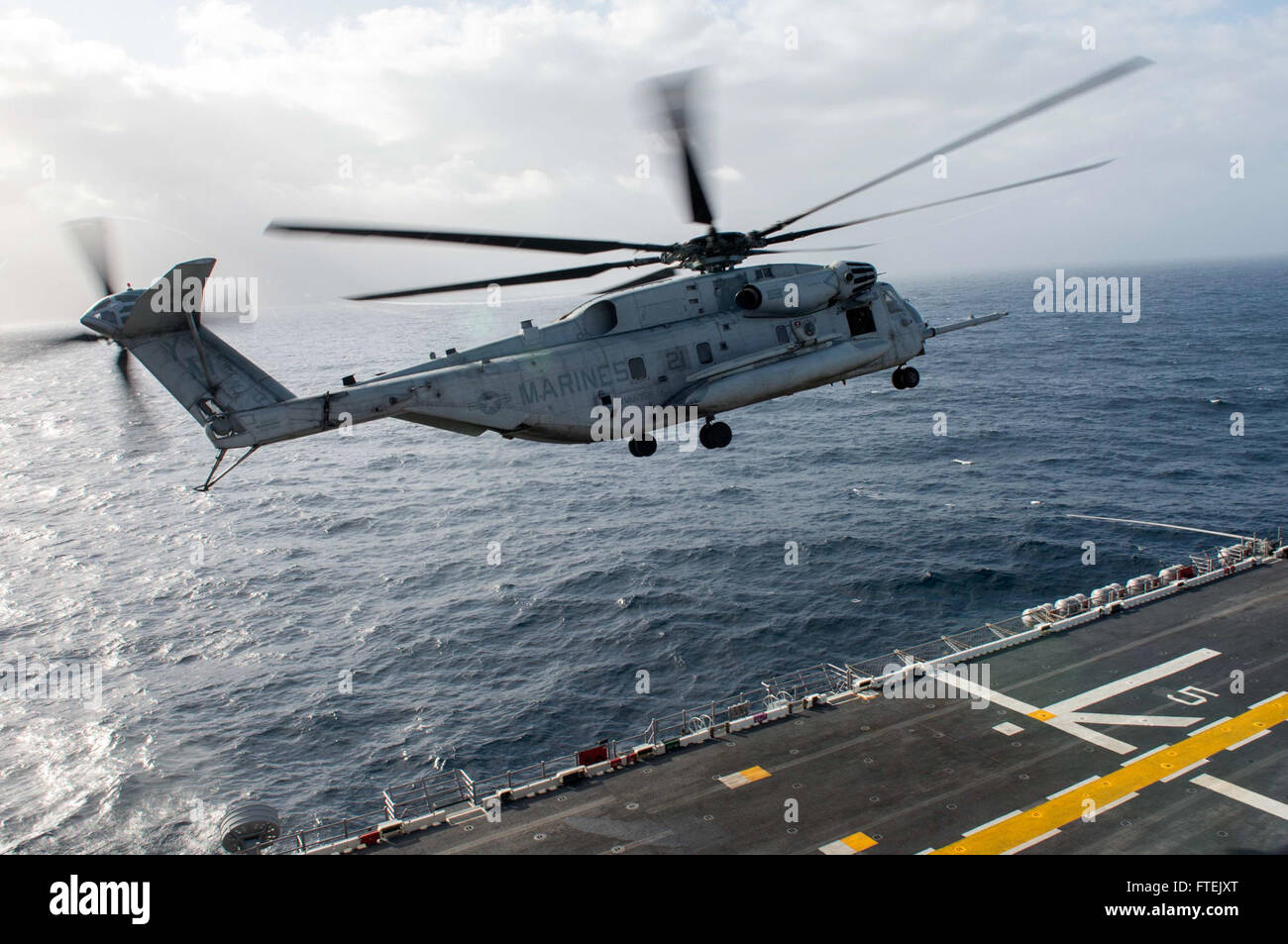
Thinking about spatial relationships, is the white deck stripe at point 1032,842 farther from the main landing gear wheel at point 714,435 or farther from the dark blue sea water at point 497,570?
the dark blue sea water at point 497,570

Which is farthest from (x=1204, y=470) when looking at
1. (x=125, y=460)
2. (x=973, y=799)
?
(x=125, y=460)

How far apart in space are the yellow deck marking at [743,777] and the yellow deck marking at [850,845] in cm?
463

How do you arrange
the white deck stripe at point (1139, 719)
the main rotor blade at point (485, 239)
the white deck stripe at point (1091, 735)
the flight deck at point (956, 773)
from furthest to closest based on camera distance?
1. the white deck stripe at point (1139, 719)
2. the white deck stripe at point (1091, 735)
3. the flight deck at point (956, 773)
4. the main rotor blade at point (485, 239)

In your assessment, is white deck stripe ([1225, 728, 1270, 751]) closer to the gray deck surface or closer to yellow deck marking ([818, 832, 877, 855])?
the gray deck surface

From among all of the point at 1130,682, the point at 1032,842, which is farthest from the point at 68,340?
the point at 1130,682

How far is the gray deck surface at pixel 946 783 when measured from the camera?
2836cm

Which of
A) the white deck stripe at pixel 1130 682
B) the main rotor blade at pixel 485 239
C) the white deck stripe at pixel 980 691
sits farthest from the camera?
the white deck stripe at pixel 980 691

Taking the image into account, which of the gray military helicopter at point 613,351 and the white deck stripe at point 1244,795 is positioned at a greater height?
the gray military helicopter at point 613,351

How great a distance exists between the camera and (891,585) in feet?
181

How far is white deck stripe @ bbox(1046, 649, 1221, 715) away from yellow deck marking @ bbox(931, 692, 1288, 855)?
3.71 meters

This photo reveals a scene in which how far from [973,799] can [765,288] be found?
18654mm

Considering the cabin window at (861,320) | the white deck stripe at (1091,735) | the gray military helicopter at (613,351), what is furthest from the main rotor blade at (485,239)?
the white deck stripe at (1091,735)

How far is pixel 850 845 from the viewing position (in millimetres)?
28062
